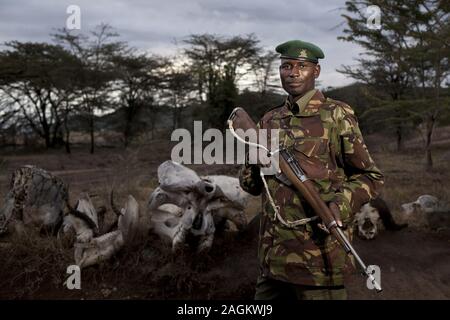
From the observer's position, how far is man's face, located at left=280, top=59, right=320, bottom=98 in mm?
1922

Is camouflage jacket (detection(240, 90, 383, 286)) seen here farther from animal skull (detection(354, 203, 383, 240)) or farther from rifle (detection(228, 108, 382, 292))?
animal skull (detection(354, 203, 383, 240))

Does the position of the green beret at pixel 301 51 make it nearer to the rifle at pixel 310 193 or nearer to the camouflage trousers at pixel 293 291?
the rifle at pixel 310 193

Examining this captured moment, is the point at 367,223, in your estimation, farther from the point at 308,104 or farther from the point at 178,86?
the point at 178,86

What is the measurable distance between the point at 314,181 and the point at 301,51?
0.53 meters

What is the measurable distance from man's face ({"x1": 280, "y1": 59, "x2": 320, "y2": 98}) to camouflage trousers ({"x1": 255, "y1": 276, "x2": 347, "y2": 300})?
0.80 m

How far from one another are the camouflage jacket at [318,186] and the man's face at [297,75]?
42 mm

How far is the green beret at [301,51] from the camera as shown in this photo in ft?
6.25

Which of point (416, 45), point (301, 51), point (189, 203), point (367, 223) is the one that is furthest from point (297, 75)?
point (416, 45)

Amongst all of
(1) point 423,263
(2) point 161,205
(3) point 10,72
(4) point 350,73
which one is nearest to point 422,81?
(4) point 350,73

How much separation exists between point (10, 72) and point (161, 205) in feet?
53.2

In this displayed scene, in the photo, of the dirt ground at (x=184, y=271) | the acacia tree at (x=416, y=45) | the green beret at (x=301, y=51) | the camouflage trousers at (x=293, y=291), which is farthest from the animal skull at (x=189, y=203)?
the acacia tree at (x=416, y=45)
